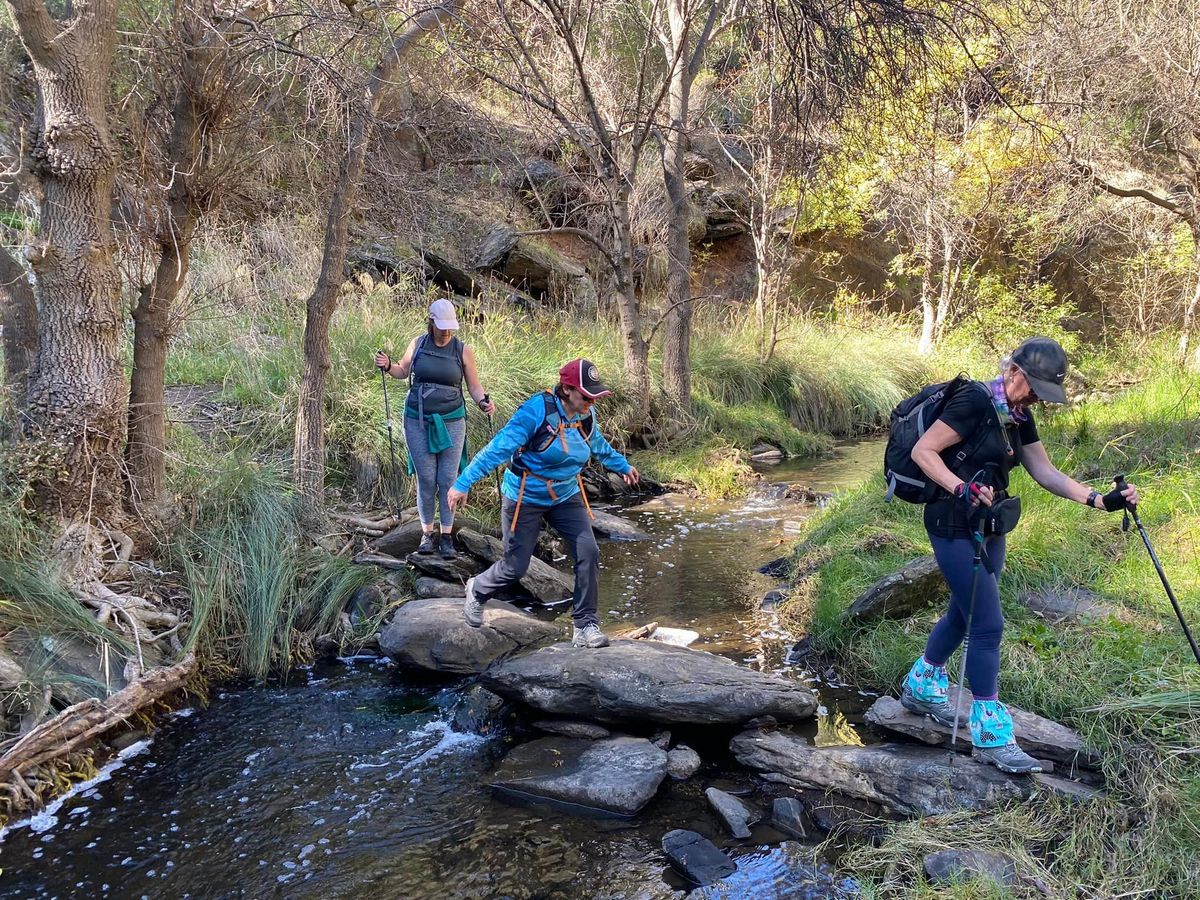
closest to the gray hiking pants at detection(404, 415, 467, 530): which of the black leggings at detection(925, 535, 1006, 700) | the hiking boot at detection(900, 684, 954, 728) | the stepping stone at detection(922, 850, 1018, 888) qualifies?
the hiking boot at detection(900, 684, 954, 728)

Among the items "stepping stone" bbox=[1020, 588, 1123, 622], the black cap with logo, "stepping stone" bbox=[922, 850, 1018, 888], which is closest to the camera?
"stepping stone" bbox=[922, 850, 1018, 888]

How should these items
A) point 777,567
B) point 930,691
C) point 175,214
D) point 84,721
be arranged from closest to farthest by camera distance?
1. point 930,691
2. point 84,721
3. point 175,214
4. point 777,567

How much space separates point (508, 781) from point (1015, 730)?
A: 7.92ft

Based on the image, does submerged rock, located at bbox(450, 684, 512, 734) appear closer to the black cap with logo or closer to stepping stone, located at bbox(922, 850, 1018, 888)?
stepping stone, located at bbox(922, 850, 1018, 888)

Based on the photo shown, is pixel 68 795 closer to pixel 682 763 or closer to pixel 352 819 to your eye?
pixel 352 819

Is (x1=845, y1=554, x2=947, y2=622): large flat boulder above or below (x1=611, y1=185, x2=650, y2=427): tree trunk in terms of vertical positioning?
below

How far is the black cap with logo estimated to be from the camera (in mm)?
3570

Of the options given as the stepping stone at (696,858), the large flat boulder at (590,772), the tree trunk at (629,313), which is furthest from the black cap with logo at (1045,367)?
the tree trunk at (629,313)

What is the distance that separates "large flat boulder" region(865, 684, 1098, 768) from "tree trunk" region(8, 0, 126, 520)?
16.4ft

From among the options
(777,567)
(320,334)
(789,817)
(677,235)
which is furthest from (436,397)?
(677,235)

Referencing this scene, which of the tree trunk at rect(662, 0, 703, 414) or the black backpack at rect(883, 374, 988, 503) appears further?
the tree trunk at rect(662, 0, 703, 414)

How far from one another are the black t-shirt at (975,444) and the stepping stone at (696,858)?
66.5 inches

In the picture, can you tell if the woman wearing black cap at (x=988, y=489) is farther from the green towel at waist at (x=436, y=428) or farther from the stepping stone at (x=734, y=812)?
the green towel at waist at (x=436, y=428)

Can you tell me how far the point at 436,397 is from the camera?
6.53 m
